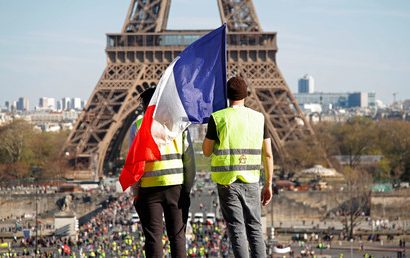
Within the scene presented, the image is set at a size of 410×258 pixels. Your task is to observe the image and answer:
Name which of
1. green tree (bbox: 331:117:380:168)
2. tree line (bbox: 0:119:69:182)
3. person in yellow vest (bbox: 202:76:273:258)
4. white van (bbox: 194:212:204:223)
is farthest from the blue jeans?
green tree (bbox: 331:117:380:168)

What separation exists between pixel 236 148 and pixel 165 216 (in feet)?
3.10

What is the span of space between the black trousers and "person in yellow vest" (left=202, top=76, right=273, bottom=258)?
528 mm

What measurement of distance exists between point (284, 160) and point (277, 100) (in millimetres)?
4113

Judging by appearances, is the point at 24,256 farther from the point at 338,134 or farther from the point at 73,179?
the point at 338,134

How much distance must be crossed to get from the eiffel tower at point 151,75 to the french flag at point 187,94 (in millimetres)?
49023

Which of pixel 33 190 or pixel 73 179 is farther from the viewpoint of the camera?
pixel 73 179

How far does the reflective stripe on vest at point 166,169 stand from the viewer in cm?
809

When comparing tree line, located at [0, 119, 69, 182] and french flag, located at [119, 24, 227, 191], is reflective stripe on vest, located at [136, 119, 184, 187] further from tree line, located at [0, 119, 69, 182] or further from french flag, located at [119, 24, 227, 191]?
tree line, located at [0, 119, 69, 182]

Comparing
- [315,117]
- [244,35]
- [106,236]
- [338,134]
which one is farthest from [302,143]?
[315,117]

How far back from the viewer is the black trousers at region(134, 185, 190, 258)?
8.05 meters

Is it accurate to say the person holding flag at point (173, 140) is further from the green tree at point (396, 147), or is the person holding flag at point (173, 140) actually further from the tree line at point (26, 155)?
the green tree at point (396, 147)

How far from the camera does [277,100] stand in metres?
59.3

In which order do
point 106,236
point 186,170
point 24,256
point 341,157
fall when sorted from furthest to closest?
point 341,157
point 106,236
point 24,256
point 186,170

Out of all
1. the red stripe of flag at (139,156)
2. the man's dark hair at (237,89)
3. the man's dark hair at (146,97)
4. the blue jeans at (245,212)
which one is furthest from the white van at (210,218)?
the blue jeans at (245,212)
